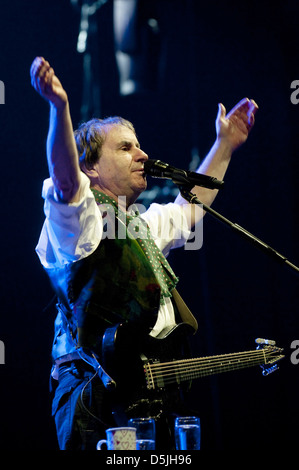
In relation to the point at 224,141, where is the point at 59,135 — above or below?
below

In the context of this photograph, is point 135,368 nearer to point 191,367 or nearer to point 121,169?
point 191,367

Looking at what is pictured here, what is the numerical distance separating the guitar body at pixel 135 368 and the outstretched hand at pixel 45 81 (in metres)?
0.82

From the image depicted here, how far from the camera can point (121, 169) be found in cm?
252

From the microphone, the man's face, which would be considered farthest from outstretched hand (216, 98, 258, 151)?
the microphone

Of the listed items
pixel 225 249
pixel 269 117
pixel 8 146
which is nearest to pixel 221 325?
pixel 225 249

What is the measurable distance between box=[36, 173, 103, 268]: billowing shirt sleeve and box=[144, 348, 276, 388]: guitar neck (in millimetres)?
489

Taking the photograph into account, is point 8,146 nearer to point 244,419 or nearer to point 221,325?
point 221,325

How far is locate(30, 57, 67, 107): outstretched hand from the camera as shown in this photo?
171 centimetres

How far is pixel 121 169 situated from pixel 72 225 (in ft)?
2.10
